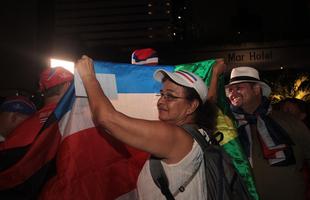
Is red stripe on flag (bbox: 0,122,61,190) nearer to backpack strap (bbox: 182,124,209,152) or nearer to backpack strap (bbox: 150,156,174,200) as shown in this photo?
backpack strap (bbox: 150,156,174,200)

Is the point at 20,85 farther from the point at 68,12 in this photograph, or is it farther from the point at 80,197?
the point at 80,197

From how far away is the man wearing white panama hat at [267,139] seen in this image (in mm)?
3352

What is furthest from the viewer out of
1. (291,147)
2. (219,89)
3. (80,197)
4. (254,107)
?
(254,107)

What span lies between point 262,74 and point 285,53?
130 centimetres

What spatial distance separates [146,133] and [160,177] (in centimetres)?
24

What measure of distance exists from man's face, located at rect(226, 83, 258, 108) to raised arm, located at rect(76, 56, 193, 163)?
1.88m

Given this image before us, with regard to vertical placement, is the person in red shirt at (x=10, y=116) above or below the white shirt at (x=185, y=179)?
above

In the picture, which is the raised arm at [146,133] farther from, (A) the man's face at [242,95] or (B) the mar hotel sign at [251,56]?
(B) the mar hotel sign at [251,56]

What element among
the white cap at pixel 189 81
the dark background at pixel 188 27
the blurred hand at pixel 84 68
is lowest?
the white cap at pixel 189 81

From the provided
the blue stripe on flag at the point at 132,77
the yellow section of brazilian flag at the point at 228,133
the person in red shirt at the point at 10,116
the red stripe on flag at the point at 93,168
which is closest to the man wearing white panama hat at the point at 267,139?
the yellow section of brazilian flag at the point at 228,133

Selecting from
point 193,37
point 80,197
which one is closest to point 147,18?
point 193,37

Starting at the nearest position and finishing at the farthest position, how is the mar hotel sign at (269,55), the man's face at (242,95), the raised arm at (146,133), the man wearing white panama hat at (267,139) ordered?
the raised arm at (146,133) → the man wearing white panama hat at (267,139) → the man's face at (242,95) → the mar hotel sign at (269,55)

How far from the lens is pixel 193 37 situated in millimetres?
11484

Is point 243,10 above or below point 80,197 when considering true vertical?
above
